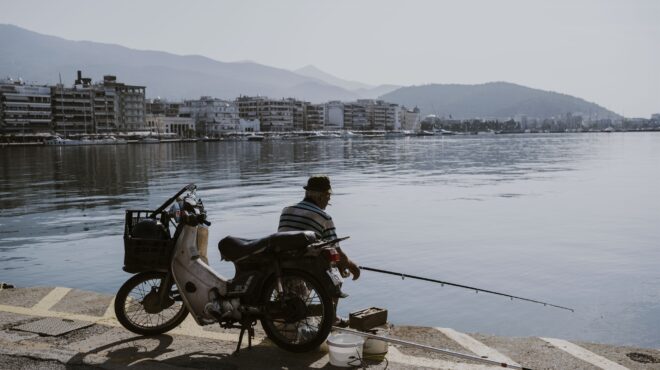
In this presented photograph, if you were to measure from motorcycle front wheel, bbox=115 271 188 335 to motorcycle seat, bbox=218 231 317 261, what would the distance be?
3.09ft

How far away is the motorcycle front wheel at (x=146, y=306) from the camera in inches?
267

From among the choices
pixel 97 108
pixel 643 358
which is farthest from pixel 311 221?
pixel 97 108

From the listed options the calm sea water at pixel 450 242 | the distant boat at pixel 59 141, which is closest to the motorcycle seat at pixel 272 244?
the calm sea water at pixel 450 242

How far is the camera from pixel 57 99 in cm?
16788

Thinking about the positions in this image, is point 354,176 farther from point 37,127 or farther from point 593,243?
point 37,127

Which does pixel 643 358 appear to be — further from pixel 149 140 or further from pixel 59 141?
pixel 149 140

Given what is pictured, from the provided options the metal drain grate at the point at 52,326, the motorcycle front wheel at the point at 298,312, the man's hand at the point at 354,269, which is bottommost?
the metal drain grate at the point at 52,326

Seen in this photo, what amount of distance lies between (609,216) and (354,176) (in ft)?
75.5

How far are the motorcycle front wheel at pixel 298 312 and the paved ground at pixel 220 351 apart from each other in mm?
151

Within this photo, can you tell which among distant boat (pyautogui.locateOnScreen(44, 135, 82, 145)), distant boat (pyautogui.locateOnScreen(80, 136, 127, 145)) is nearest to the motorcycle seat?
distant boat (pyautogui.locateOnScreen(44, 135, 82, 145))

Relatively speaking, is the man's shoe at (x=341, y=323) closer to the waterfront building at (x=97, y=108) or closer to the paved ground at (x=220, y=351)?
the paved ground at (x=220, y=351)

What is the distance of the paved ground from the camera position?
6027mm

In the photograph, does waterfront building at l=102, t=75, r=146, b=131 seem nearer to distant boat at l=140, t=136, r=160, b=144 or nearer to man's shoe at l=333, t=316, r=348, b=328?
distant boat at l=140, t=136, r=160, b=144

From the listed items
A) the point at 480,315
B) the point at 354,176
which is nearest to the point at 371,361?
the point at 480,315
